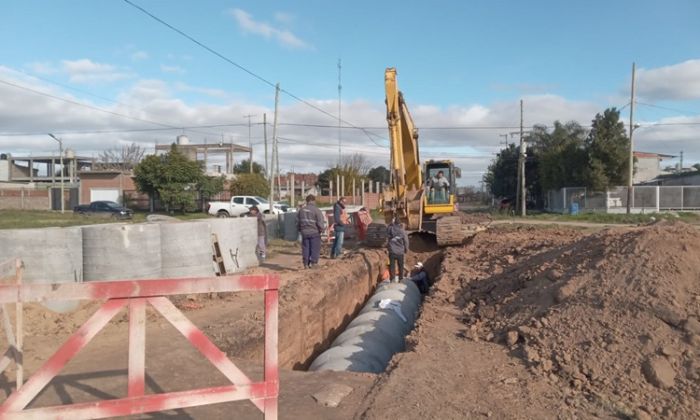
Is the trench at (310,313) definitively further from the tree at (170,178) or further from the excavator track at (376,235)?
the tree at (170,178)

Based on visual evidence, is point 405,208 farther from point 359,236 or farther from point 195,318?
point 195,318

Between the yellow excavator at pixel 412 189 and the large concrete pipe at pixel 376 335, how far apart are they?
3.74m

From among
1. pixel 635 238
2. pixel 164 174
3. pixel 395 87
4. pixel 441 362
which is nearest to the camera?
pixel 441 362

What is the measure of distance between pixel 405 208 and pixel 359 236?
4953 mm

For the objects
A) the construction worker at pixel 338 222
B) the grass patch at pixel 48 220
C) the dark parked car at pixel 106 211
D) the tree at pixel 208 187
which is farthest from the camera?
the tree at pixel 208 187

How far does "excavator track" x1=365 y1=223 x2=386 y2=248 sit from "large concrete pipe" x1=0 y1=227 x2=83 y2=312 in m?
8.85

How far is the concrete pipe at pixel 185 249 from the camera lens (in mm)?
9883

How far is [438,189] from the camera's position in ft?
55.7

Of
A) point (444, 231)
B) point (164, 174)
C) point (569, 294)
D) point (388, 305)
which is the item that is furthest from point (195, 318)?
point (164, 174)

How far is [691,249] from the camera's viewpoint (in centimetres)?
702

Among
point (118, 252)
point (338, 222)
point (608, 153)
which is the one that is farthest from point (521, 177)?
point (118, 252)

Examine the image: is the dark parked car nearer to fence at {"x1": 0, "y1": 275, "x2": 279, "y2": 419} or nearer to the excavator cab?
the excavator cab

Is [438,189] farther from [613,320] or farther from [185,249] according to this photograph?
[613,320]

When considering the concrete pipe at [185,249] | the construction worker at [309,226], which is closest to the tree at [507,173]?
the construction worker at [309,226]
